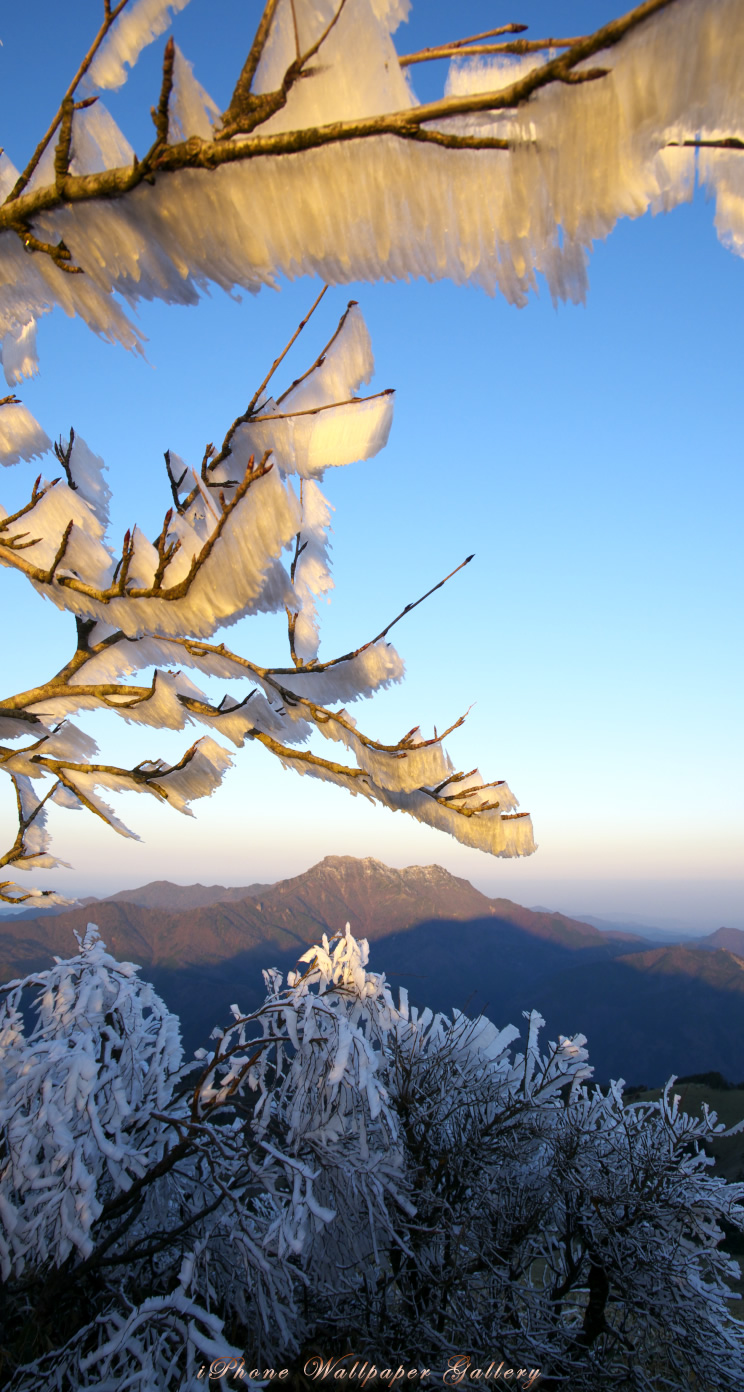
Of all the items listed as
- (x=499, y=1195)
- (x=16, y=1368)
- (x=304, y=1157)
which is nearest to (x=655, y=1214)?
(x=499, y=1195)

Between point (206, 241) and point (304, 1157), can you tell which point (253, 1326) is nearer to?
point (304, 1157)

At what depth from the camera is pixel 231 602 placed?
6.22 ft

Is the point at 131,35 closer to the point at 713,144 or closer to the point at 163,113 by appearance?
the point at 163,113

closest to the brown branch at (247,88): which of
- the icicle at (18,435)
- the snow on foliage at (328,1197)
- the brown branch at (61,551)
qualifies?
the brown branch at (61,551)

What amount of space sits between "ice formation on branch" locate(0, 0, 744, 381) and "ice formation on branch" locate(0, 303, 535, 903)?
536 millimetres

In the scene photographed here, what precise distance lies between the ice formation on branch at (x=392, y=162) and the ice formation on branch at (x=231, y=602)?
54 cm

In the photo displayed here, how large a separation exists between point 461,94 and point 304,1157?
194 inches

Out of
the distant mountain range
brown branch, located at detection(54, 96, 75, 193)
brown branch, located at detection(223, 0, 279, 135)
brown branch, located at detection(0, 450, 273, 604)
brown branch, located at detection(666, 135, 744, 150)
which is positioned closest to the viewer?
brown branch, located at detection(666, 135, 744, 150)

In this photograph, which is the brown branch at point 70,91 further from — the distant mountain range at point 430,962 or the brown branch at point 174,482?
the distant mountain range at point 430,962

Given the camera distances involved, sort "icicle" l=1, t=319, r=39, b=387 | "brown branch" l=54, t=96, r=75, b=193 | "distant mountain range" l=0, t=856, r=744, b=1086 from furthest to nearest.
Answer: "distant mountain range" l=0, t=856, r=744, b=1086 < "icicle" l=1, t=319, r=39, b=387 < "brown branch" l=54, t=96, r=75, b=193

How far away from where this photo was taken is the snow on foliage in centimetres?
320

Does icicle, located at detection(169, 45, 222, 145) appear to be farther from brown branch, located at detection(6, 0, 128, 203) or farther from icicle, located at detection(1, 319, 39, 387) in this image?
icicle, located at detection(1, 319, 39, 387)

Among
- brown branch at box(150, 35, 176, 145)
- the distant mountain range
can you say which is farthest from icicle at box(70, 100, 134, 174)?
the distant mountain range

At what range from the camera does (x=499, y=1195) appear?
5.70 metres
